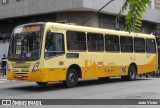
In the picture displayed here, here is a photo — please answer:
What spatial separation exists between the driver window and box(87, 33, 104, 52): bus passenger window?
2.07m

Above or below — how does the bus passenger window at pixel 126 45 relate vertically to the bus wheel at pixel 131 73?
above

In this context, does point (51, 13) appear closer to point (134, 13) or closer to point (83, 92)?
point (83, 92)

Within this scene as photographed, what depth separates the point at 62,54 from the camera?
1516 centimetres

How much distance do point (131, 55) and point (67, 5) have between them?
317 inches

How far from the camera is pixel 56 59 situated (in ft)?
48.5

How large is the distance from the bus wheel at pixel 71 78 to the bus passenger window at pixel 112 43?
314cm

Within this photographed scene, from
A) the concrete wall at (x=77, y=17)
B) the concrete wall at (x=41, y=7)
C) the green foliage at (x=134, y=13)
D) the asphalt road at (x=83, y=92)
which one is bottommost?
the asphalt road at (x=83, y=92)

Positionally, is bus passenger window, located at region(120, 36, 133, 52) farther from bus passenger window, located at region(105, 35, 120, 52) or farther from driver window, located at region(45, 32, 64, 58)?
driver window, located at region(45, 32, 64, 58)

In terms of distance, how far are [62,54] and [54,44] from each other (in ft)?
2.04

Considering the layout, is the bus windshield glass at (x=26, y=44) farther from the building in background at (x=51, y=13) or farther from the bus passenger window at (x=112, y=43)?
the building in background at (x=51, y=13)

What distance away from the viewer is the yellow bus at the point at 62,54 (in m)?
14.4

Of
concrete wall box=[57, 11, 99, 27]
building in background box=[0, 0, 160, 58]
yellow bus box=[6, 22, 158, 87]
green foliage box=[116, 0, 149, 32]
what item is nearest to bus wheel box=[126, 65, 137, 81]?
yellow bus box=[6, 22, 158, 87]

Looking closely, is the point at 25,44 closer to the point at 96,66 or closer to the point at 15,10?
the point at 96,66

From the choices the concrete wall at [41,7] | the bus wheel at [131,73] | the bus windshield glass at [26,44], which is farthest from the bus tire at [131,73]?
the bus windshield glass at [26,44]
